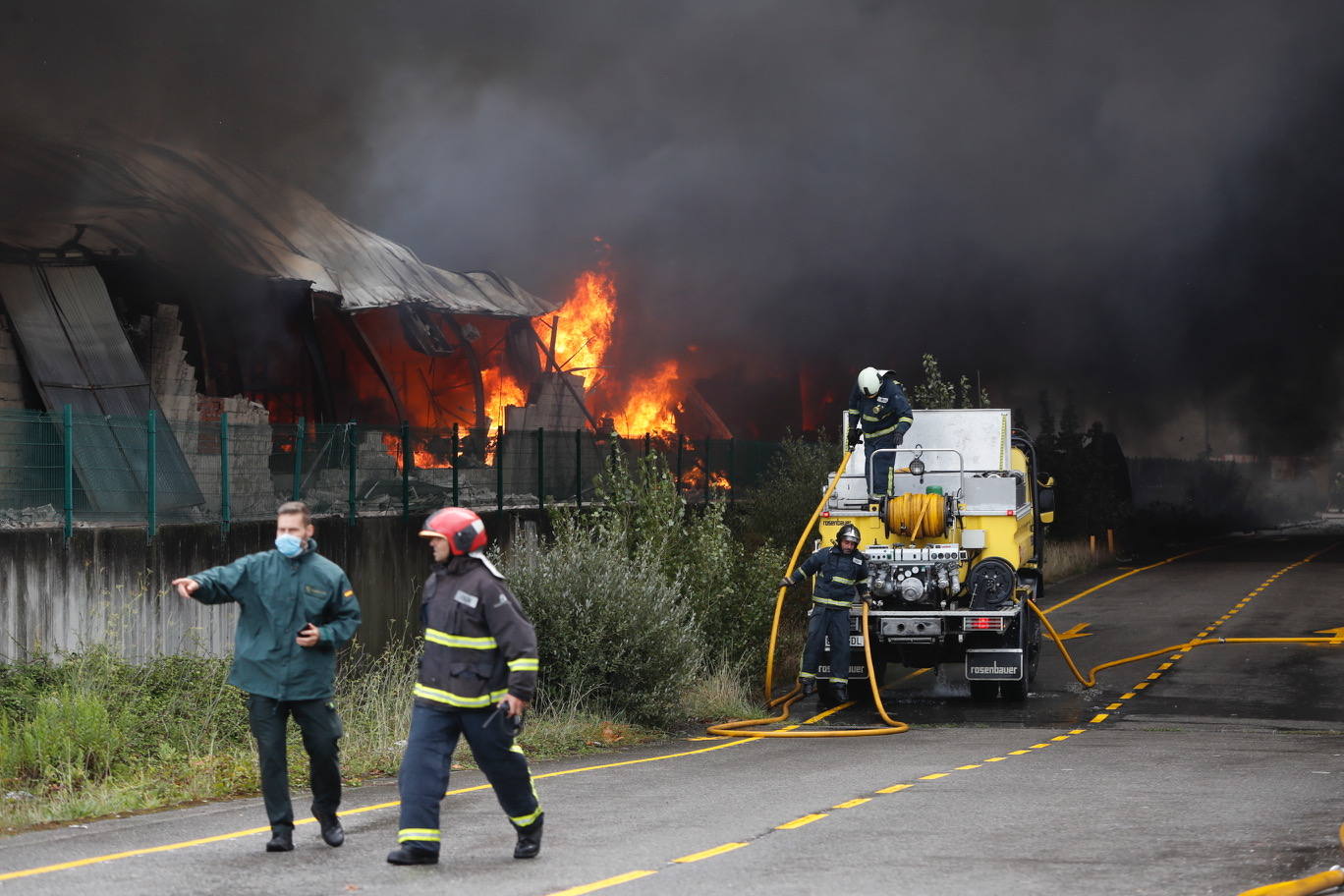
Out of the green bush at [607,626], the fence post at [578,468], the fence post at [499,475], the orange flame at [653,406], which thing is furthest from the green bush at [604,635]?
the orange flame at [653,406]

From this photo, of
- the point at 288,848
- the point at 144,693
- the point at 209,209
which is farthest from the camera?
the point at 209,209

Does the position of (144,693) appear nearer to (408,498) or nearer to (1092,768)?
(408,498)

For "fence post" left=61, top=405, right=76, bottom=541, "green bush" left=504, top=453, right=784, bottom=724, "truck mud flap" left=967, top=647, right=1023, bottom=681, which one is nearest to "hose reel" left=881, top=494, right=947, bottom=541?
"truck mud flap" left=967, top=647, right=1023, bottom=681

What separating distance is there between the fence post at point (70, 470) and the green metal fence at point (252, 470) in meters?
0.01

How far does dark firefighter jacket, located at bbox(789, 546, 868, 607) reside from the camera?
15.5 m

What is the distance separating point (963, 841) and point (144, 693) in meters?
7.52

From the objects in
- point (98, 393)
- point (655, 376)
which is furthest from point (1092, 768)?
point (655, 376)

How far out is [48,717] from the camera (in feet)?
35.9

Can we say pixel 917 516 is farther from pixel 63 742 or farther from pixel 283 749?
pixel 283 749

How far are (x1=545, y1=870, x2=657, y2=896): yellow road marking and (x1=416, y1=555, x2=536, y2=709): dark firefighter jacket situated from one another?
3.06 ft

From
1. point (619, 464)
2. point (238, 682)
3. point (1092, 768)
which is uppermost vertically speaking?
point (619, 464)

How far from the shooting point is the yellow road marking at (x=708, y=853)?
24.8 feet

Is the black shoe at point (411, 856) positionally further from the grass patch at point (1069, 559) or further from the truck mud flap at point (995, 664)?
the grass patch at point (1069, 559)

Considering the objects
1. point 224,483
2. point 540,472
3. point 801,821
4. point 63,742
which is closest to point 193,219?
point 540,472
